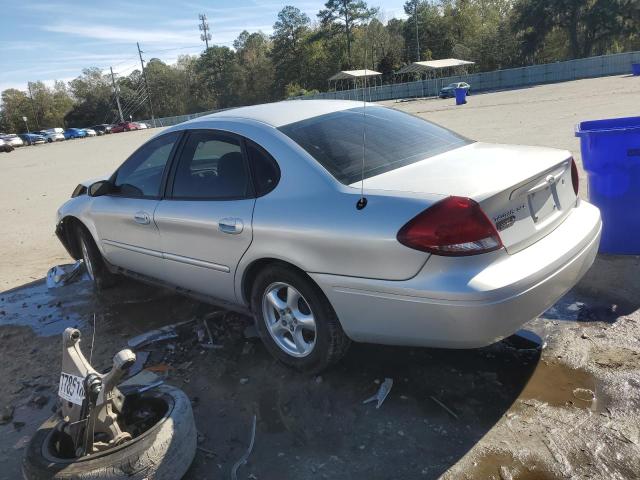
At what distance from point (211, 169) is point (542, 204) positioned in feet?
7.32

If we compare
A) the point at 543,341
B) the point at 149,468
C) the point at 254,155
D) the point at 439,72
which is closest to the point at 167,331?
the point at 254,155

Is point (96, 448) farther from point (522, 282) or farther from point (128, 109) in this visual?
point (128, 109)

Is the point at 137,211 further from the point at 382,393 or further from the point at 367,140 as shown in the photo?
the point at 382,393

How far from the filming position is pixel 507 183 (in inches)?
114

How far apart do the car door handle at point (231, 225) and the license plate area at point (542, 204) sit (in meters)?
1.75

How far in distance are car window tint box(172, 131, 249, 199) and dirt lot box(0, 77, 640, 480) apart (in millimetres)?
1162

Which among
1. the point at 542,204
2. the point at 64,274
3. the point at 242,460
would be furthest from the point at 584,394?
the point at 64,274

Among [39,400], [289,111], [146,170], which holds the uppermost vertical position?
[289,111]

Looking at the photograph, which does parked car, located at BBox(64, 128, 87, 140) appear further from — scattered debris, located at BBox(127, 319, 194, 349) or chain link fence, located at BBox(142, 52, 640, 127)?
scattered debris, located at BBox(127, 319, 194, 349)

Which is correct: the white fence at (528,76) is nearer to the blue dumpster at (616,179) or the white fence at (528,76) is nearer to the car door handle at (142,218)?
the blue dumpster at (616,179)

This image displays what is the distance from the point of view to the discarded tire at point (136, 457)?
95.2 inches

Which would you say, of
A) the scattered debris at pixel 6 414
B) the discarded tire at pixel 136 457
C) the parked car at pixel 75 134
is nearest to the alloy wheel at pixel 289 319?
the discarded tire at pixel 136 457

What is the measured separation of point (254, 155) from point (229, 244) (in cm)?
61

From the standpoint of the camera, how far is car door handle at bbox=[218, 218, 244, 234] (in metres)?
3.53
